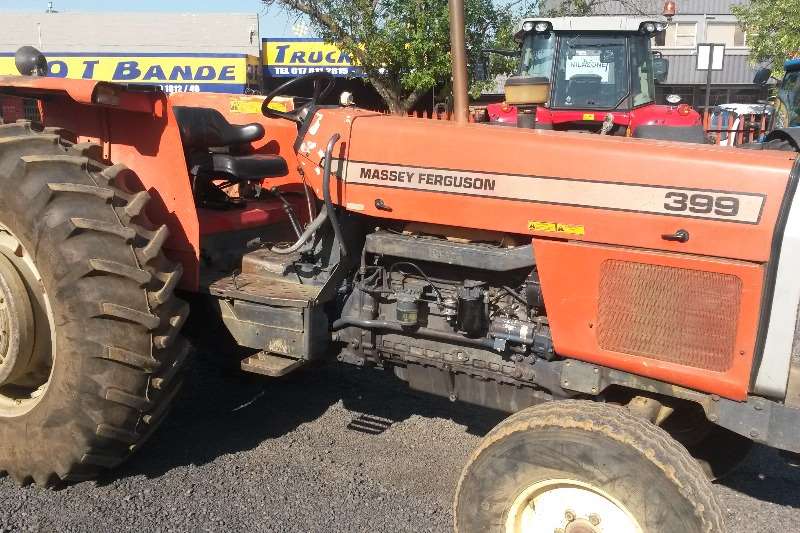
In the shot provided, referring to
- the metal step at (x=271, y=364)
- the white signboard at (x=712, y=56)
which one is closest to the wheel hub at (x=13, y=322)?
the metal step at (x=271, y=364)

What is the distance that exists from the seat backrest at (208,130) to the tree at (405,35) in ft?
30.2

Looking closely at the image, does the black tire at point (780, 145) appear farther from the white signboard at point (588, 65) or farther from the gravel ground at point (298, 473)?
the white signboard at point (588, 65)

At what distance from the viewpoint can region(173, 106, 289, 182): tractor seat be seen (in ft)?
11.6

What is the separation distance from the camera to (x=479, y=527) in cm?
254

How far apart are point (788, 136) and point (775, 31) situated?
58.5 ft

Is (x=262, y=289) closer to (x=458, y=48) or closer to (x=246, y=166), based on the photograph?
(x=246, y=166)

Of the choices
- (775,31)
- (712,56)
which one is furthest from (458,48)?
(775,31)

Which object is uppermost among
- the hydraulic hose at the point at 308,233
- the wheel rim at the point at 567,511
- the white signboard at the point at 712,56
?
the white signboard at the point at 712,56

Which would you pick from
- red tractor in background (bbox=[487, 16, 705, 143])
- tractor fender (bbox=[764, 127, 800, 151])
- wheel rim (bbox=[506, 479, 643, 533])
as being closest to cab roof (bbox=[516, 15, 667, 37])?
red tractor in background (bbox=[487, 16, 705, 143])

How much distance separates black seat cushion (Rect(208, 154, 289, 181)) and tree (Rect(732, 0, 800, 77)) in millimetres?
16448

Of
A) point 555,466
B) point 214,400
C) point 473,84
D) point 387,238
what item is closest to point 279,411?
point 214,400

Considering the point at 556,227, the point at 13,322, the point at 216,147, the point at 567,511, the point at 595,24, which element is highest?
the point at 595,24

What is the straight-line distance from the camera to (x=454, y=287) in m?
3.01

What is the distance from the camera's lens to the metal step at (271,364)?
10.3 ft
